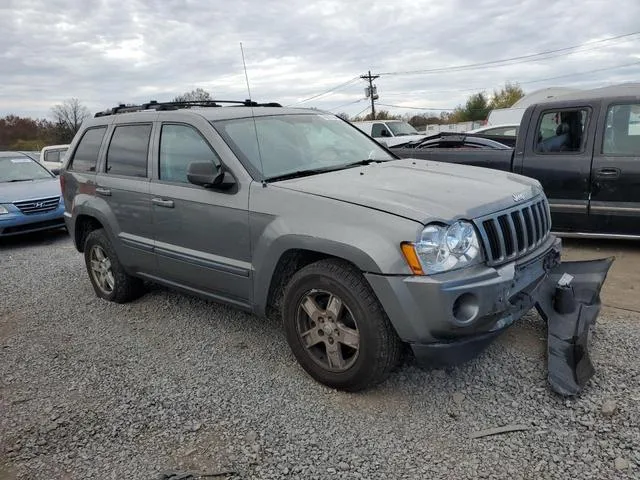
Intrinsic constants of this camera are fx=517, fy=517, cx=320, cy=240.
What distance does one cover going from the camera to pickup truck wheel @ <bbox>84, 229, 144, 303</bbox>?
496 cm

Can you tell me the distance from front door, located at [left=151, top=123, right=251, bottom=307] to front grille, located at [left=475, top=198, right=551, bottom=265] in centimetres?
155

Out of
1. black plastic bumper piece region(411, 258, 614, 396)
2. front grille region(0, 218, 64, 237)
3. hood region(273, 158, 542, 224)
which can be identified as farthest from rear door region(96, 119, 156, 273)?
front grille region(0, 218, 64, 237)

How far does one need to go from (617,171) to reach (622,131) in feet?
1.55

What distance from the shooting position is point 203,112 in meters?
4.07

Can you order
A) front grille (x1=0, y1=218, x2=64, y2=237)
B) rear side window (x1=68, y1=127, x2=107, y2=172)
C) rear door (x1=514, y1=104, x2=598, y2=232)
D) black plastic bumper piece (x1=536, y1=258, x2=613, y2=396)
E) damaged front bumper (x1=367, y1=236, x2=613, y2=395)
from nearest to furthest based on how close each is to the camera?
damaged front bumper (x1=367, y1=236, x2=613, y2=395), black plastic bumper piece (x1=536, y1=258, x2=613, y2=396), rear side window (x1=68, y1=127, x2=107, y2=172), rear door (x1=514, y1=104, x2=598, y2=232), front grille (x1=0, y1=218, x2=64, y2=237)

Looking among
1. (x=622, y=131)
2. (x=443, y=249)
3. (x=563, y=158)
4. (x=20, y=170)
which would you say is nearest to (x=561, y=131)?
(x=563, y=158)

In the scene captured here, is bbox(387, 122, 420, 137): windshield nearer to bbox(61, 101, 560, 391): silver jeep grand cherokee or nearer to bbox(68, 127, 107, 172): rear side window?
bbox(68, 127, 107, 172): rear side window

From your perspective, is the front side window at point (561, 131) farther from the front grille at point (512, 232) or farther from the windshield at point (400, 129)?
the windshield at point (400, 129)

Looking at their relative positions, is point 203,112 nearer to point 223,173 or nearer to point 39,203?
point 223,173

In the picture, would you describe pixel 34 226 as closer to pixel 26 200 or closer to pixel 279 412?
pixel 26 200

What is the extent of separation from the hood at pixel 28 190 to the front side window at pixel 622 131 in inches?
334

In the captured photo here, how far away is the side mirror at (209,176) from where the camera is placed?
3.49 meters

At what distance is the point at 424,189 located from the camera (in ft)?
10.5

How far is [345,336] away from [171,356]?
1.55 meters
